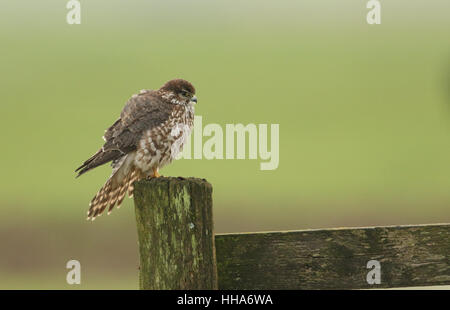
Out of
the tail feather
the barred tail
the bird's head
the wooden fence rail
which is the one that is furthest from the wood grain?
the bird's head

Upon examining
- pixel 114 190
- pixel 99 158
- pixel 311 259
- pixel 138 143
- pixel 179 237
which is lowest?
pixel 311 259

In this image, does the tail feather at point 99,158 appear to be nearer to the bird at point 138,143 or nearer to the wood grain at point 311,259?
the bird at point 138,143

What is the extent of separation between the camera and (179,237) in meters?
3.31

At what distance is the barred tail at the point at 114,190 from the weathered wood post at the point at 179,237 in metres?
1.88

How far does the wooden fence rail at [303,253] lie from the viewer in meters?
3.36

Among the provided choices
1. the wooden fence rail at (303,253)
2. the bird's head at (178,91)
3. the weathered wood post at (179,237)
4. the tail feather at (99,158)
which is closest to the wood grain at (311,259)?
the wooden fence rail at (303,253)

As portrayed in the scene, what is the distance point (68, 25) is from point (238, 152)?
27.2 ft

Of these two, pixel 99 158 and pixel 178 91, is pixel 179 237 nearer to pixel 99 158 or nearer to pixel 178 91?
pixel 99 158

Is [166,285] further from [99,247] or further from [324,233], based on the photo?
[99,247]

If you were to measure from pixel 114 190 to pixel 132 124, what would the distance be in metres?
0.52

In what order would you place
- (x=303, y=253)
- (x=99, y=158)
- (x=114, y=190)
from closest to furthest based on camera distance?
(x=303, y=253), (x=99, y=158), (x=114, y=190)

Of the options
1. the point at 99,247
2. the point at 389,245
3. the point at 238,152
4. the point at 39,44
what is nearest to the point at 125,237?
the point at 99,247

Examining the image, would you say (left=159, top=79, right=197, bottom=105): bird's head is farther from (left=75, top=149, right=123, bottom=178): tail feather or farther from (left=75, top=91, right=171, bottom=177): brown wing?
(left=75, top=149, right=123, bottom=178): tail feather

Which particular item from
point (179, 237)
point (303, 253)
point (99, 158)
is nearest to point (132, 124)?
point (99, 158)
